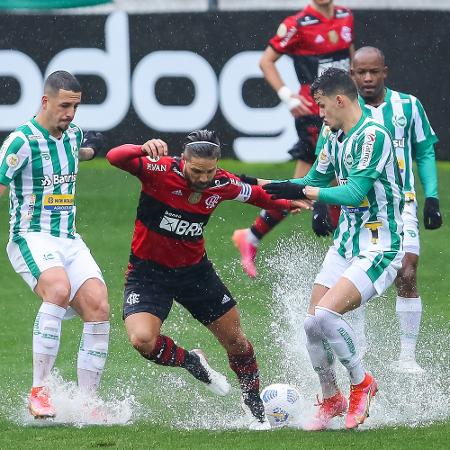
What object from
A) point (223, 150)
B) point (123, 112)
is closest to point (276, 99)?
point (223, 150)

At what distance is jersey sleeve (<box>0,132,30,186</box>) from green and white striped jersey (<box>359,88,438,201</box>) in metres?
2.49

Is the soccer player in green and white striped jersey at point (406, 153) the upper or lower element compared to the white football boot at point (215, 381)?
upper

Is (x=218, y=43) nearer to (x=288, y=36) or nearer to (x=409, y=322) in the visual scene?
(x=288, y=36)

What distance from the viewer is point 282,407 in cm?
736

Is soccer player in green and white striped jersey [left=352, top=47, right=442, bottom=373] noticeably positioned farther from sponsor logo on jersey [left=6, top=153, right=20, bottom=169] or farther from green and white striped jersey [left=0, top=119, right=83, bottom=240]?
→ sponsor logo on jersey [left=6, top=153, right=20, bottom=169]

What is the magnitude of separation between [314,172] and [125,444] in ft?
6.89

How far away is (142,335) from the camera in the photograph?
729 centimetres

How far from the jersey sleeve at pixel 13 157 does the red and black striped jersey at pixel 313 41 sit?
4914mm

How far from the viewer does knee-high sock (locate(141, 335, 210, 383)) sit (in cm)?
741

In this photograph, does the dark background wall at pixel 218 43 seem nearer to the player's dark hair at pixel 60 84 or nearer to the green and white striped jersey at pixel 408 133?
the green and white striped jersey at pixel 408 133

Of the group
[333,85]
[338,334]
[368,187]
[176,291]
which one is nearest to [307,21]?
[333,85]

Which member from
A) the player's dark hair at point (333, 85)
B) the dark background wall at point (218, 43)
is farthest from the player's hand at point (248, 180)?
the dark background wall at point (218, 43)

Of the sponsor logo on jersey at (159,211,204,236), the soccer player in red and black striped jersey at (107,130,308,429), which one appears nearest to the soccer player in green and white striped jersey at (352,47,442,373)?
Result: the soccer player in red and black striped jersey at (107,130,308,429)

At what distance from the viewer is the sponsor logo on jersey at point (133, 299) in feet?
24.7
